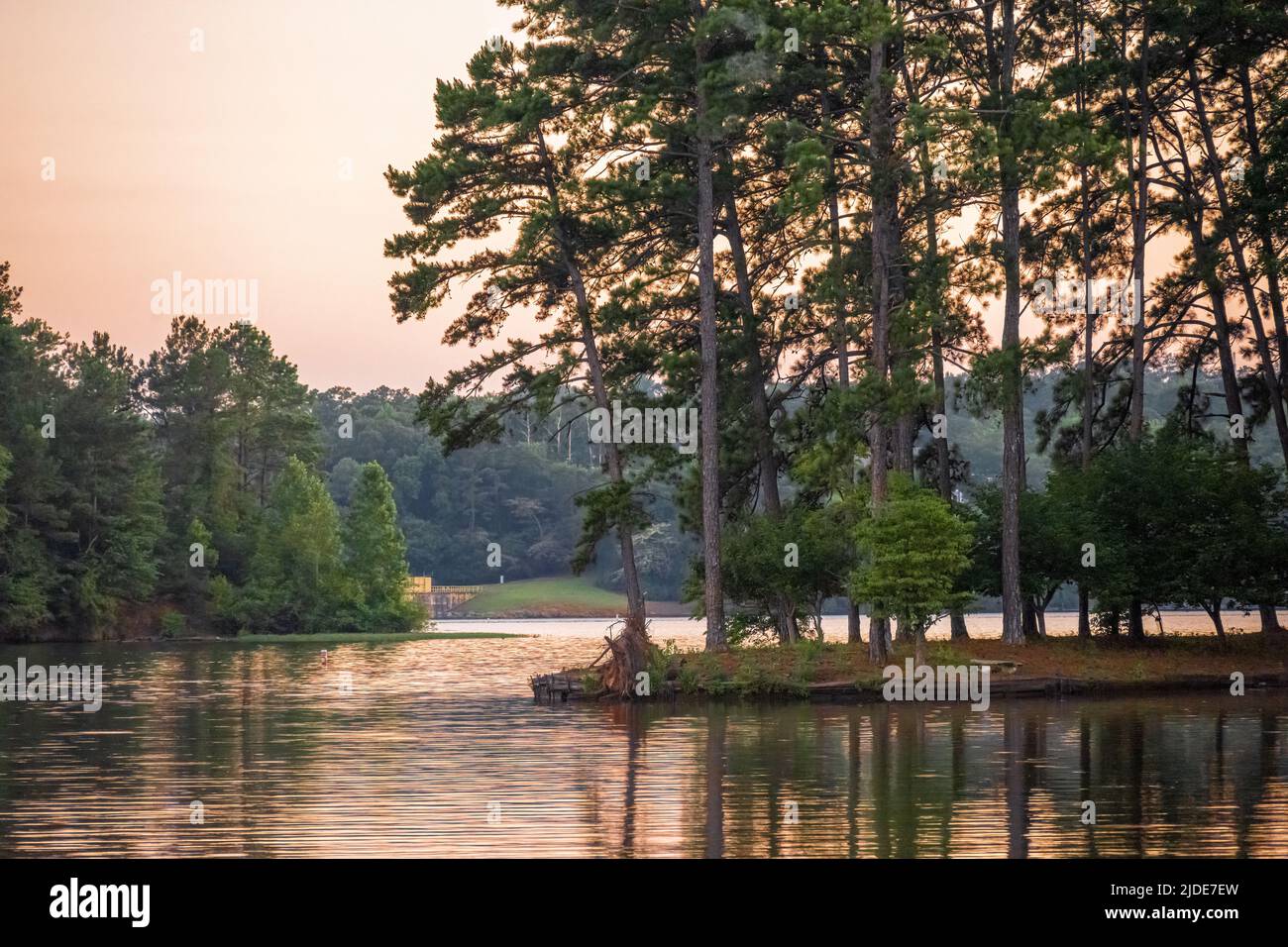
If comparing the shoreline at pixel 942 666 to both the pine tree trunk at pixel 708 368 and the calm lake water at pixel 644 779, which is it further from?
the pine tree trunk at pixel 708 368

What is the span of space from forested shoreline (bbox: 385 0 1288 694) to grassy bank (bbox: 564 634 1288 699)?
1133 millimetres

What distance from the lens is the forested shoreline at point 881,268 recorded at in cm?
4044

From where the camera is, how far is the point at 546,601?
515ft

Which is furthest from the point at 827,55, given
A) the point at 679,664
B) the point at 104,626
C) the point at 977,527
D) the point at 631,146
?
the point at 104,626

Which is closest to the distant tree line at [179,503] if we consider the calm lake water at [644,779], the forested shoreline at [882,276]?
the forested shoreline at [882,276]

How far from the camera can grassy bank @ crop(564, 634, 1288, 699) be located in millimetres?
39125

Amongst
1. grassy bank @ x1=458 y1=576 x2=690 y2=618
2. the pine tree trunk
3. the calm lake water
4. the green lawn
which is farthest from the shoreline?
the green lawn

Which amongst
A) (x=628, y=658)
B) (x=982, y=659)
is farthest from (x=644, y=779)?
(x=982, y=659)

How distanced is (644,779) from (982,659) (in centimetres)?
1894

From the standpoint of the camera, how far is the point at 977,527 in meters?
44.3

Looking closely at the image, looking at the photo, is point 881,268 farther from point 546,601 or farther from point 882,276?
point 546,601
